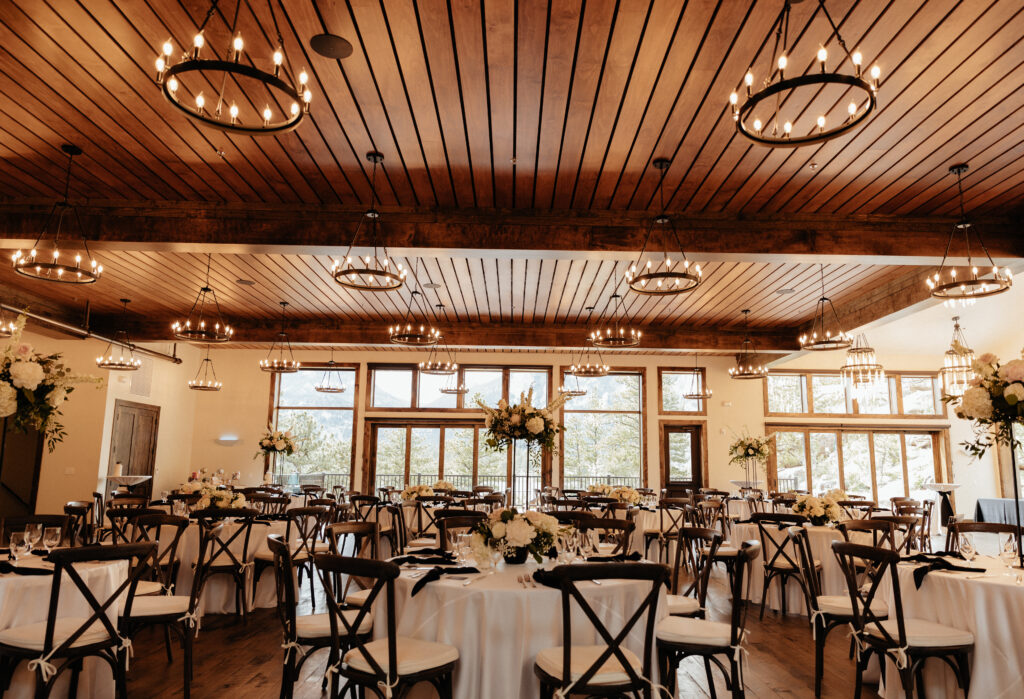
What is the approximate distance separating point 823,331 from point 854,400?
220 inches

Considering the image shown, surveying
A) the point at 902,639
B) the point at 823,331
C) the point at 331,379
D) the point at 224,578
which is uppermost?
the point at 823,331

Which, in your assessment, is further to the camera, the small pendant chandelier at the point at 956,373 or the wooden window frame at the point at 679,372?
the wooden window frame at the point at 679,372

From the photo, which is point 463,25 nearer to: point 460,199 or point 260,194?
point 460,199

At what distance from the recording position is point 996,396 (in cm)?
434

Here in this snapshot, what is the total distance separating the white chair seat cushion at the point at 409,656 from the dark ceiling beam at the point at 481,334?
940 centimetres

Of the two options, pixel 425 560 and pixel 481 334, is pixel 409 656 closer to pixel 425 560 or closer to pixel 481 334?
pixel 425 560

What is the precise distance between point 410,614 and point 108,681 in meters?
2.11

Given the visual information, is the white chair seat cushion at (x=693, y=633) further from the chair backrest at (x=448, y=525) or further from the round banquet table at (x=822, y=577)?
the round banquet table at (x=822, y=577)

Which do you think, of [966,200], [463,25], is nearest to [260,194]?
[463,25]

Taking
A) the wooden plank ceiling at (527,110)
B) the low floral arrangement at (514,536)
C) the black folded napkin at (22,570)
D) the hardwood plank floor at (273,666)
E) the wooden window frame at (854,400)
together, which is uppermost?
the wooden plank ceiling at (527,110)

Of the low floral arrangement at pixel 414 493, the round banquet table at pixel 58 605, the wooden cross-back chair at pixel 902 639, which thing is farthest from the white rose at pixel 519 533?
the low floral arrangement at pixel 414 493

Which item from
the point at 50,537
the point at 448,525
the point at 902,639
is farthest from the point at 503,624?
the point at 50,537

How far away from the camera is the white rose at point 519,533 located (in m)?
3.86

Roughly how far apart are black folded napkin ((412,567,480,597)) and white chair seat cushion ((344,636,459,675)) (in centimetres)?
26
